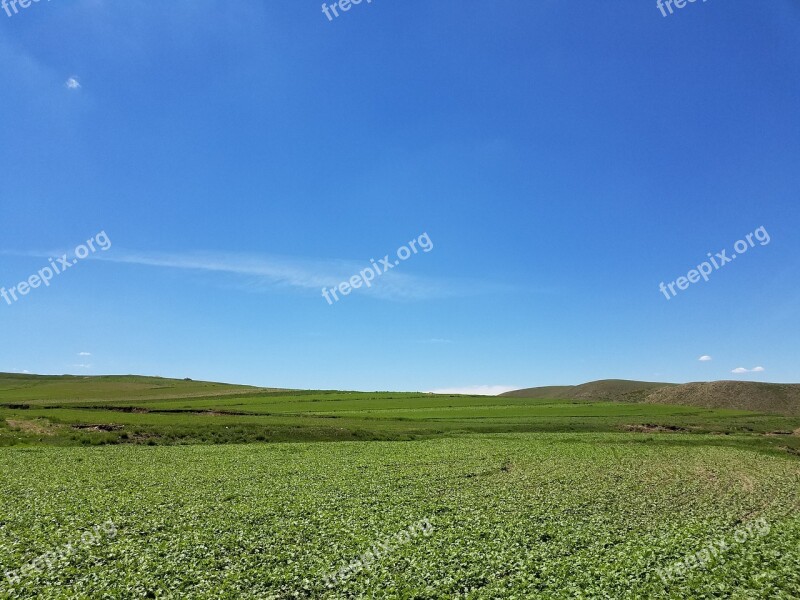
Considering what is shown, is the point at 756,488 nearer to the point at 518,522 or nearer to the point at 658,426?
the point at 518,522

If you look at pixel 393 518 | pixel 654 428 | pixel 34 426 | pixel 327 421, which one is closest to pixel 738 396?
pixel 654 428

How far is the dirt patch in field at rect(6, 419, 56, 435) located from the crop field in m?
15.8

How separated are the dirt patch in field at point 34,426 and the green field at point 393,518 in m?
0.62

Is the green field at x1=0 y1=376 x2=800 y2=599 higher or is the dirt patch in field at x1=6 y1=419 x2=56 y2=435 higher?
the dirt patch in field at x1=6 y1=419 x2=56 y2=435

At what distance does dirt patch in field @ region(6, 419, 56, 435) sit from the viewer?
51.2 metres

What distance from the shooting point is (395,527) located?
21.1 meters

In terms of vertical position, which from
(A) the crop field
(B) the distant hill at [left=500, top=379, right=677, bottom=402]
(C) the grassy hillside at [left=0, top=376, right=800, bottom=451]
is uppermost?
(B) the distant hill at [left=500, top=379, right=677, bottom=402]

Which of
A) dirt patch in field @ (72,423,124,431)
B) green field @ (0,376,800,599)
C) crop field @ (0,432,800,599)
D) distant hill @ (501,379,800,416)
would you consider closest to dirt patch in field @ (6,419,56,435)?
green field @ (0,376,800,599)

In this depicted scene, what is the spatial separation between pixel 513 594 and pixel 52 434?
53782 mm

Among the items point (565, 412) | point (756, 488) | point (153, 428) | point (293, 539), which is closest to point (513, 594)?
point (293, 539)

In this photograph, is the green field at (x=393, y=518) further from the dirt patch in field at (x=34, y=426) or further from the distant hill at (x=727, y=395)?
the distant hill at (x=727, y=395)

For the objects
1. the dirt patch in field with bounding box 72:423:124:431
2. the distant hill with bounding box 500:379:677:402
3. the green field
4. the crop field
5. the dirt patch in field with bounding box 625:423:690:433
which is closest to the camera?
the crop field

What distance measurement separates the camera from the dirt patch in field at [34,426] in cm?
5119

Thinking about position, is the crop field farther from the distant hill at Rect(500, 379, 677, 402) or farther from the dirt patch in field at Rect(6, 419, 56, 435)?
the distant hill at Rect(500, 379, 677, 402)
